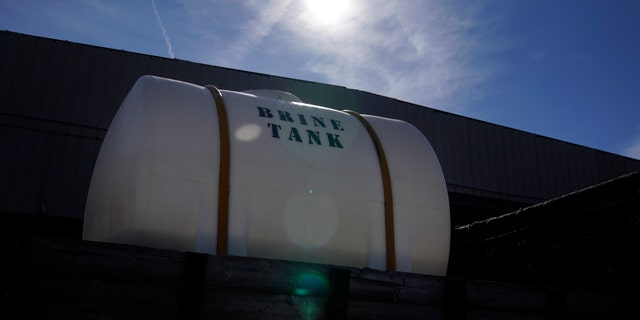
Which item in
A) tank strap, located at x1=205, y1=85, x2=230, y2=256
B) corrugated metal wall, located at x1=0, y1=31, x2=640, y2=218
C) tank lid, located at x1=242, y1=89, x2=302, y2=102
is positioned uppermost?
corrugated metal wall, located at x1=0, y1=31, x2=640, y2=218

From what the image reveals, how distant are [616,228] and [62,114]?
14.8 m

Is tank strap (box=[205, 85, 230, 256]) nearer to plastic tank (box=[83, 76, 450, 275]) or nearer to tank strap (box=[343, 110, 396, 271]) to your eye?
plastic tank (box=[83, 76, 450, 275])

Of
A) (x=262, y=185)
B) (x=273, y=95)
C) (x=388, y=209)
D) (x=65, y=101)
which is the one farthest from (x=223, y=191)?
(x=65, y=101)

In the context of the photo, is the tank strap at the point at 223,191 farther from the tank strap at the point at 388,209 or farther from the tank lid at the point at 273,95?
the tank strap at the point at 388,209

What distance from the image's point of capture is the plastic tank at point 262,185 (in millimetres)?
3826

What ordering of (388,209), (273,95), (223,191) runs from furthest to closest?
(273,95)
(388,209)
(223,191)

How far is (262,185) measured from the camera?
401 cm

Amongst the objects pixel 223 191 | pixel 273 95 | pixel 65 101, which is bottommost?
pixel 223 191

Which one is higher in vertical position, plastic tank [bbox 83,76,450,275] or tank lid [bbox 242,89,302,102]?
tank lid [bbox 242,89,302,102]

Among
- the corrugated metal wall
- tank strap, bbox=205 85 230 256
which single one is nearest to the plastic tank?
tank strap, bbox=205 85 230 256

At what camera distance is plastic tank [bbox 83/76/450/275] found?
12.6 ft

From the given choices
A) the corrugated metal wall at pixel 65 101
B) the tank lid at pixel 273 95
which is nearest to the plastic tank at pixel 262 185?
the tank lid at pixel 273 95

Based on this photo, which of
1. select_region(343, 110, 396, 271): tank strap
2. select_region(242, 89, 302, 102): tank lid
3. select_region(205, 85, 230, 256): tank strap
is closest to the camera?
select_region(205, 85, 230, 256): tank strap

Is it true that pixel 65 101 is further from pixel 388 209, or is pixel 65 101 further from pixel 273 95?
pixel 388 209
